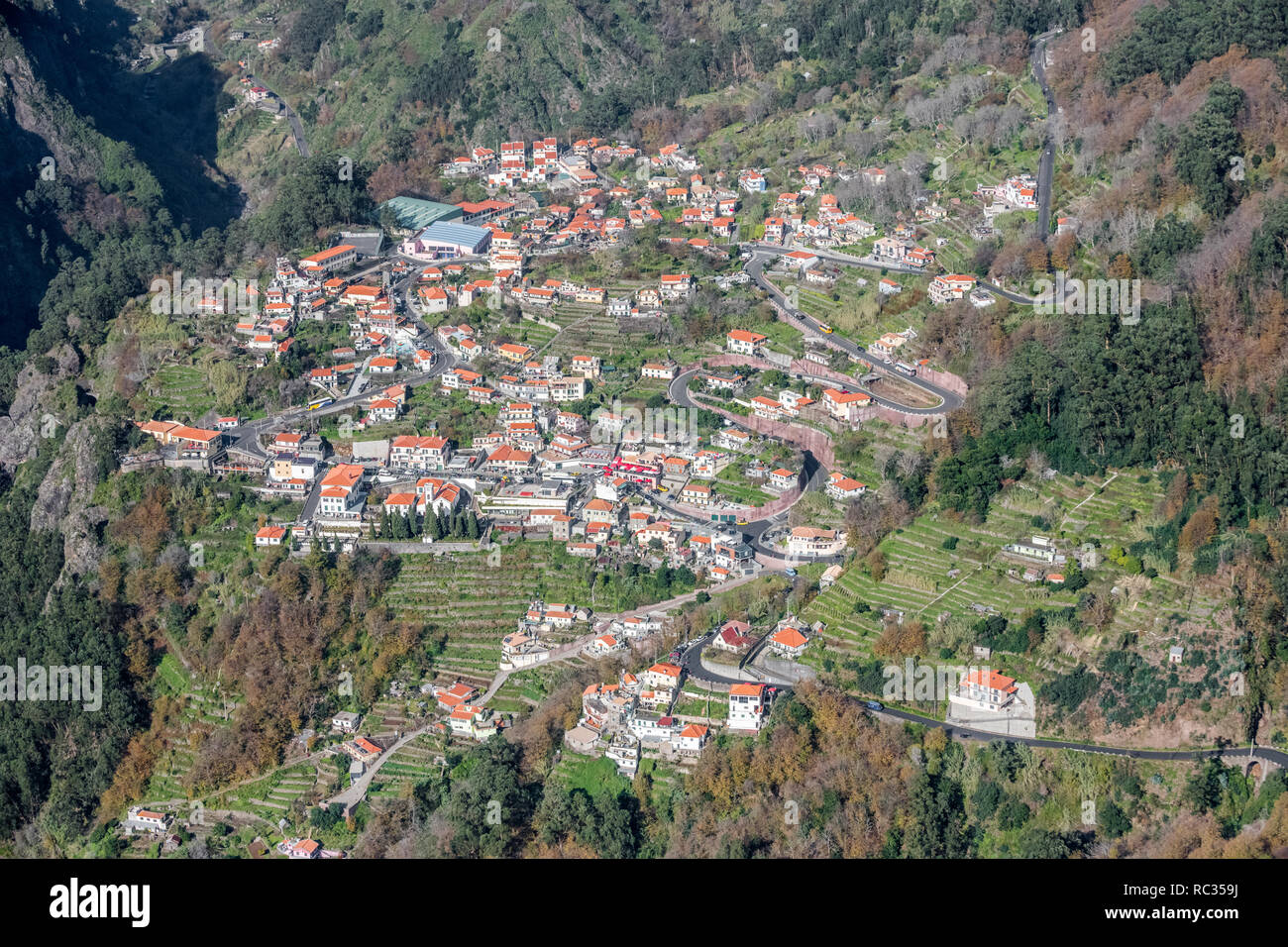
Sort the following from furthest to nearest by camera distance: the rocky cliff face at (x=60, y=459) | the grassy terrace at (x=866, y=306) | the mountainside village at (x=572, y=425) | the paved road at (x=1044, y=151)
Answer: the paved road at (x=1044, y=151) → the grassy terrace at (x=866, y=306) → the rocky cliff face at (x=60, y=459) → the mountainside village at (x=572, y=425)

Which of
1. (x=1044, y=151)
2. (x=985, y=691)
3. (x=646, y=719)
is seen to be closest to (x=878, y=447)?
(x=985, y=691)

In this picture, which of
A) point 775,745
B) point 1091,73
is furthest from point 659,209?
point 775,745

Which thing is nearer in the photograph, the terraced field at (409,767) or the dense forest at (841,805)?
the dense forest at (841,805)

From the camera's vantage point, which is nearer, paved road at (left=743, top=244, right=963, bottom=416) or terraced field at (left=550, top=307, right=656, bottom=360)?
paved road at (left=743, top=244, right=963, bottom=416)

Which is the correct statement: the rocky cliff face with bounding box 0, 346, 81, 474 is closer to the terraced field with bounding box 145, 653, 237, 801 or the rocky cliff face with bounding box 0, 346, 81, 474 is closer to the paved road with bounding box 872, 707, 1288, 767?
the terraced field with bounding box 145, 653, 237, 801

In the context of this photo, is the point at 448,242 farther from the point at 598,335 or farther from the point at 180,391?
the point at 180,391

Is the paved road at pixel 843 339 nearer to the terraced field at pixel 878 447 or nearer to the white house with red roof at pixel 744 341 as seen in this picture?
the terraced field at pixel 878 447

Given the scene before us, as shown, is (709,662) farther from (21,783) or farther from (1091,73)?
(1091,73)

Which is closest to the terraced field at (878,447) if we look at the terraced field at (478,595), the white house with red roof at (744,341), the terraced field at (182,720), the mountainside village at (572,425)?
the mountainside village at (572,425)

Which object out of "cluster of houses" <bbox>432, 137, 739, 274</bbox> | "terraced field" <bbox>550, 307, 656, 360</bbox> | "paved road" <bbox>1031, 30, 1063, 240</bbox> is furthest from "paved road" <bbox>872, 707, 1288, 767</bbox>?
"cluster of houses" <bbox>432, 137, 739, 274</bbox>
